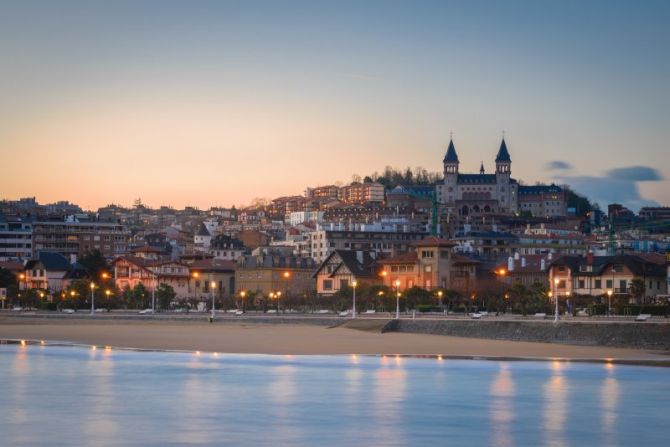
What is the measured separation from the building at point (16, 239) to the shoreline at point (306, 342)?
10182 centimetres

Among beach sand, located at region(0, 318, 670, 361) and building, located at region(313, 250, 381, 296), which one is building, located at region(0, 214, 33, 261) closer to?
building, located at region(313, 250, 381, 296)

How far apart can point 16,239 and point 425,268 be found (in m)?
94.8

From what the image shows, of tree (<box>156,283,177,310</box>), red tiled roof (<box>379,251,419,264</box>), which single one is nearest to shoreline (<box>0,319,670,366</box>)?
tree (<box>156,283,177,310</box>)

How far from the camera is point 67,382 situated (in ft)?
142

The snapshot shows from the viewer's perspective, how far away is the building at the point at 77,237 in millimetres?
187750

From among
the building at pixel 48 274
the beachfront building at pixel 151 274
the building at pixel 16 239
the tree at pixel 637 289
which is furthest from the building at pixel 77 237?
the tree at pixel 637 289

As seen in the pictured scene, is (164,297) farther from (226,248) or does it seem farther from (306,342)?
(226,248)

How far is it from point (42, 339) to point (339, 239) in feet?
302

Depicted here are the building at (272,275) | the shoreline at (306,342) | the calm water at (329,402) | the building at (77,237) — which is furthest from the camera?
the building at (77,237)

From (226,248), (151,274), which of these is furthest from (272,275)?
(226,248)

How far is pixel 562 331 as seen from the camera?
63.9 meters

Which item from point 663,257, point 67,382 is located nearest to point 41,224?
point 663,257

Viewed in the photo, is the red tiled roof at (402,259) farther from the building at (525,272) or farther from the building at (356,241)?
the building at (356,241)

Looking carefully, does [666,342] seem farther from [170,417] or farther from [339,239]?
[339,239]
